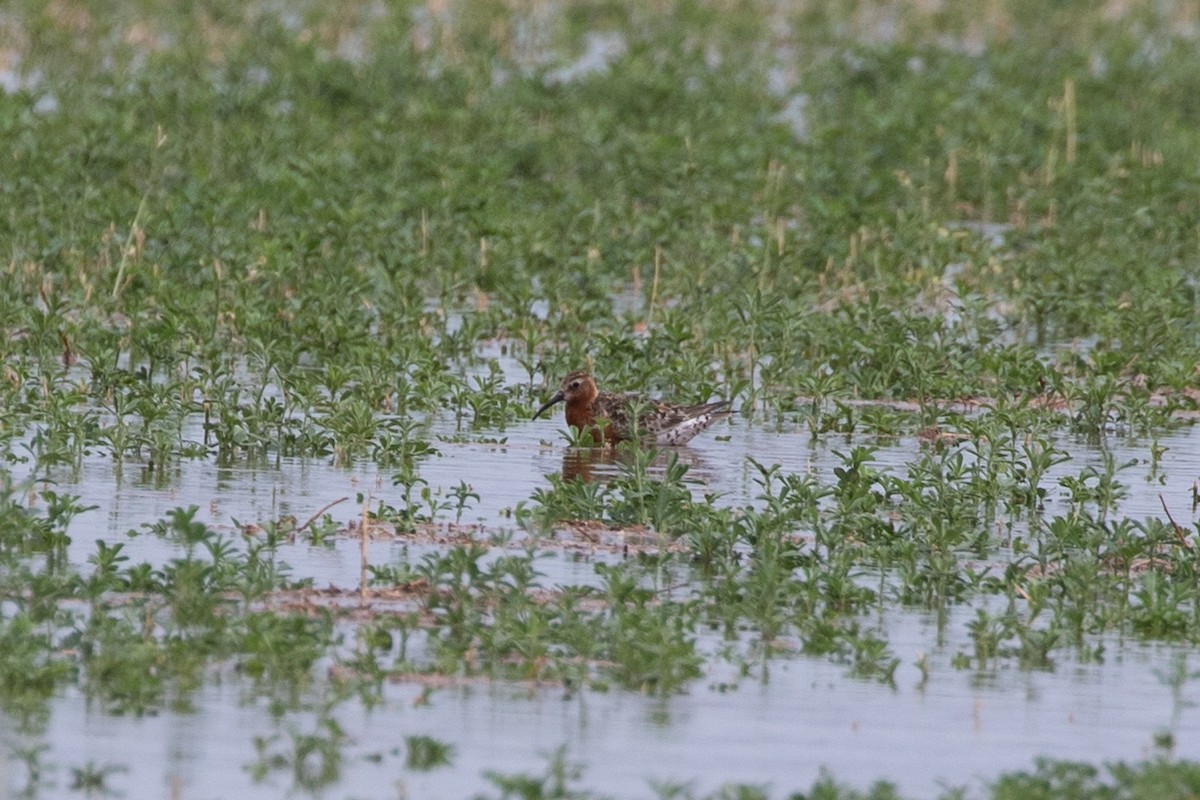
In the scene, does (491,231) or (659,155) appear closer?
(491,231)

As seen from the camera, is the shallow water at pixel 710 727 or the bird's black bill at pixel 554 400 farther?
the bird's black bill at pixel 554 400

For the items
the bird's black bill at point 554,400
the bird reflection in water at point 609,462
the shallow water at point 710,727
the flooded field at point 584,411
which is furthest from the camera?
the bird's black bill at point 554,400

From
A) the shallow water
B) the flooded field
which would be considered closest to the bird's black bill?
the flooded field

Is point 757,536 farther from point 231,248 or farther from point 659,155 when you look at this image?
point 659,155

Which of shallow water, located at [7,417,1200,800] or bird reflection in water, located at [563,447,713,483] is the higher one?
bird reflection in water, located at [563,447,713,483]

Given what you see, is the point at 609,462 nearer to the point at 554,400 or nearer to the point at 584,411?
the point at 584,411

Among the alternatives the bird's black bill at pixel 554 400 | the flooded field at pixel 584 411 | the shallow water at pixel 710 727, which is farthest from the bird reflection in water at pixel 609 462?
the shallow water at pixel 710 727

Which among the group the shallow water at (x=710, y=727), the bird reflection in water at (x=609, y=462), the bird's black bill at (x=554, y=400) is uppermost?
the bird's black bill at (x=554, y=400)

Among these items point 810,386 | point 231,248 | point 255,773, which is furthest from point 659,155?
point 255,773

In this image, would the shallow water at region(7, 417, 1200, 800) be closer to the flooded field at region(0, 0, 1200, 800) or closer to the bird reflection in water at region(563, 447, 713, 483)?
the flooded field at region(0, 0, 1200, 800)

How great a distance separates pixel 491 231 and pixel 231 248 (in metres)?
2.03

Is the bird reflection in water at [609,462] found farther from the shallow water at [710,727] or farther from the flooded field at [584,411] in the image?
the shallow water at [710,727]

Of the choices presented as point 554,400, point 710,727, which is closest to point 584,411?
point 554,400

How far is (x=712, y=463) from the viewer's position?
517 inches
